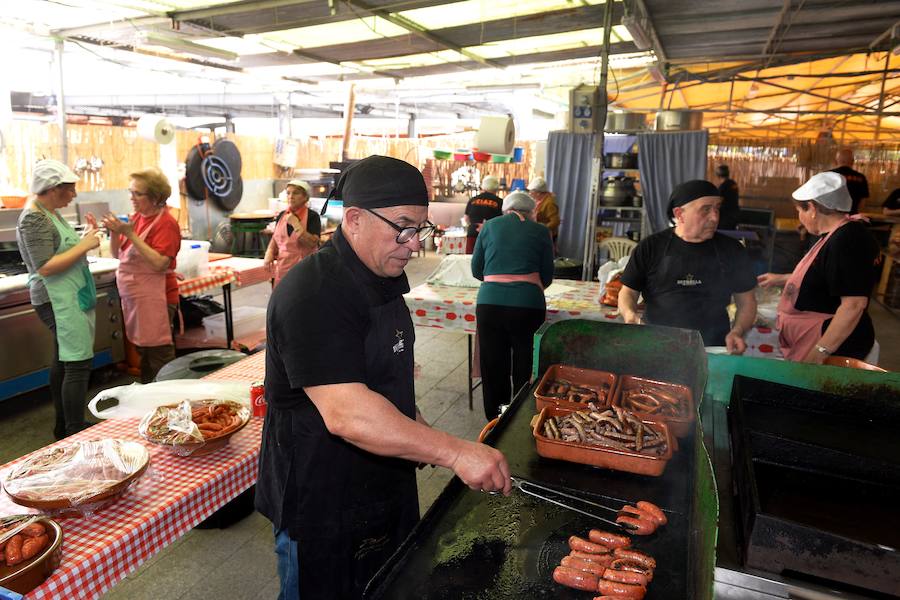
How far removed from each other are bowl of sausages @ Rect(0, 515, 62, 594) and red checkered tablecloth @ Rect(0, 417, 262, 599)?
0.04 m

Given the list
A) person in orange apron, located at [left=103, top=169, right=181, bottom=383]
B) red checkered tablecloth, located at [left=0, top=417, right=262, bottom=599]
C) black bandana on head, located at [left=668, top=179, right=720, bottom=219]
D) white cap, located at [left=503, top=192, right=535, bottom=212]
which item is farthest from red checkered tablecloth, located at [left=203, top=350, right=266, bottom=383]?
black bandana on head, located at [left=668, top=179, right=720, bottom=219]

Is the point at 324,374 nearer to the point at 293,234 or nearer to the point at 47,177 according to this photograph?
the point at 47,177

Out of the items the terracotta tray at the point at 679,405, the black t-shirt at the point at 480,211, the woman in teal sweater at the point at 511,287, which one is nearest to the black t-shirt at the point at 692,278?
the woman in teal sweater at the point at 511,287

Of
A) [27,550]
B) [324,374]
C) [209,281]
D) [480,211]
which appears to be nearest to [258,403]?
[27,550]

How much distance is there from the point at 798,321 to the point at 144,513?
3825 millimetres

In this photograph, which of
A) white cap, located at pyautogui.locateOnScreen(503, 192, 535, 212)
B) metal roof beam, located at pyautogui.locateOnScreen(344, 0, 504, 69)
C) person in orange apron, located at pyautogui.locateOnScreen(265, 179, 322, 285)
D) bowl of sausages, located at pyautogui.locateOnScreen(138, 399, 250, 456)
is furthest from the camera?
person in orange apron, located at pyautogui.locateOnScreen(265, 179, 322, 285)

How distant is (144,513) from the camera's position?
1875 millimetres

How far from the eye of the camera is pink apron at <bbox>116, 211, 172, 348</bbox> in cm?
472

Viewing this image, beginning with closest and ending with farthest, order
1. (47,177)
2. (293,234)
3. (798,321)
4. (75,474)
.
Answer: (75,474)
(798,321)
(47,177)
(293,234)

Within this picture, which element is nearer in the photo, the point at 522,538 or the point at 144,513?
the point at 522,538

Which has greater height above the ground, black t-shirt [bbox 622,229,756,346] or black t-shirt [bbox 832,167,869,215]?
black t-shirt [bbox 832,167,869,215]

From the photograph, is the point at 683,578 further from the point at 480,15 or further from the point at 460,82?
the point at 460,82

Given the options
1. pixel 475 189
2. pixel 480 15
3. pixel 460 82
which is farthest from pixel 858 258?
pixel 475 189

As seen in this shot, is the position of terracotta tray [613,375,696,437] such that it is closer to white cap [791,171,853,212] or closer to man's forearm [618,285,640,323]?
man's forearm [618,285,640,323]
